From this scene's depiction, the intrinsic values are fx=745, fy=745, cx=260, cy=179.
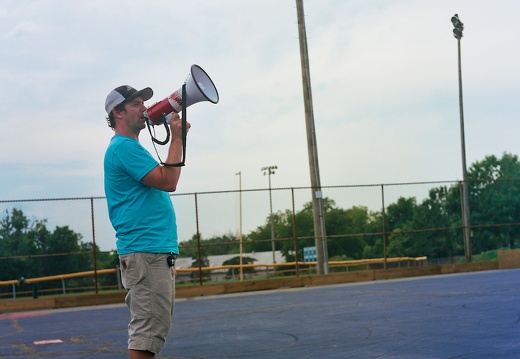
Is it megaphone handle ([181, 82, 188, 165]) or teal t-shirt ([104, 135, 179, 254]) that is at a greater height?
megaphone handle ([181, 82, 188, 165])

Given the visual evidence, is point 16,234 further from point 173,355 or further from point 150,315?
point 150,315

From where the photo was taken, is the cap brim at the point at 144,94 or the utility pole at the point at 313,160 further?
the utility pole at the point at 313,160

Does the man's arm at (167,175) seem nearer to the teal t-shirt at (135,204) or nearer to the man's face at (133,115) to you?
the teal t-shirt at (135,204)

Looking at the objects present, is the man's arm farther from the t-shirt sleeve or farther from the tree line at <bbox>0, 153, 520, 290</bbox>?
the tree line at <bbox>0, 153, 520, 290</bbox>

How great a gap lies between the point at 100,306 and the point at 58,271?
16.3ft

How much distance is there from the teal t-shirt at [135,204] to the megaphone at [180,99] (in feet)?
0.73

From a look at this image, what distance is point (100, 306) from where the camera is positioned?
17.8 metres

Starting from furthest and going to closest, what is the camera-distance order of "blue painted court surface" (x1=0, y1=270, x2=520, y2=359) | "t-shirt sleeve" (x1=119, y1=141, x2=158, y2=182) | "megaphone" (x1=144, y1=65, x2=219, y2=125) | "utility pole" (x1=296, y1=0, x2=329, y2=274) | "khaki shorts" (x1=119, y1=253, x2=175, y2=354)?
"utility pole" (x1=296, y1=0, x2=329, y2=274) < "blue painted court surface" (x1=0, y1=270, x2=520, y2=359) < "megaphone" (x1=144, y1=65, x2=219, y2=125) < "t-shirt sleeve" (x1=119, y1=141, x2=158, y2=182) < "khaki shorts" (x1=119, y1=253, x2=175, y2=354)

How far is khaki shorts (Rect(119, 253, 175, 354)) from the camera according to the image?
4230 millimetres

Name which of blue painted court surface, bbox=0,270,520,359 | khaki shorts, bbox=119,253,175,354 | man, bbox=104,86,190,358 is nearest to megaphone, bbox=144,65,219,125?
man, bbox=104,86,190,358

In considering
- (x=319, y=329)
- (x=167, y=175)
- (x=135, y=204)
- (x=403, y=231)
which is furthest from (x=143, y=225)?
(x=403, y=231)

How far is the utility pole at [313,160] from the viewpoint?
23.1 metres

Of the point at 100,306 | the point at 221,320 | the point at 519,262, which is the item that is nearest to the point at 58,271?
the point at 100,306

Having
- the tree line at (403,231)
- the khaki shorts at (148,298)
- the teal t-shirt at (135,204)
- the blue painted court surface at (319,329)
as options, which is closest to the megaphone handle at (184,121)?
the teal t-shirt at (135,204)
